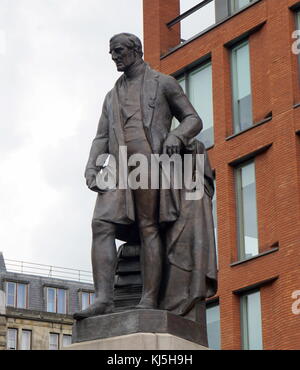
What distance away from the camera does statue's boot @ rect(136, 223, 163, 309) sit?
44.4 feet

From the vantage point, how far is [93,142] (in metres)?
14.7

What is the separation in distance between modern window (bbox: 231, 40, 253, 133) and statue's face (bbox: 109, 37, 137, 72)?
2528 centimetres

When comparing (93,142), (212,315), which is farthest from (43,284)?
(93,142)

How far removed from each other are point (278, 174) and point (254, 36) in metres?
5.28

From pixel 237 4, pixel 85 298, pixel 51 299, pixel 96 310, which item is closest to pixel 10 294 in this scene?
pixel 51 299

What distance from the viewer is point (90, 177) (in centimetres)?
1420

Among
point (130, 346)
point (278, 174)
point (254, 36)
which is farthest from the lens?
point (254, 36)

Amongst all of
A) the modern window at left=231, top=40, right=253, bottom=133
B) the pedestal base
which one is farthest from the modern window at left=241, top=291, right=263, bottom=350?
the pedestal base

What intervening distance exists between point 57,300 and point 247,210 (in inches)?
2123

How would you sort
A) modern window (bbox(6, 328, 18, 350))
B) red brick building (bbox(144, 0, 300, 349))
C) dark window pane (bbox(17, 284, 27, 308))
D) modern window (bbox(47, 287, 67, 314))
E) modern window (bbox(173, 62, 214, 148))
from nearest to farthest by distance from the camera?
red brick building (bbox(144, 0, 300, 349)) → modern window (bbox(173, 62, 214, 148)) → modern window (bbox(6, 328, 18, 350)) → dark window pane (bbox(17, 284, 27, 308)) → modern window (bbox(47, 287, 67, 314))

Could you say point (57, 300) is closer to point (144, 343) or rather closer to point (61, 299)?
point (61, 299)

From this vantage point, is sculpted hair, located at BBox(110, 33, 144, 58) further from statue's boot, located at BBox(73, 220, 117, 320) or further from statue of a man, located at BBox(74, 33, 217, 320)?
statue's boot, located at BBox(73, 220, 117, 320)

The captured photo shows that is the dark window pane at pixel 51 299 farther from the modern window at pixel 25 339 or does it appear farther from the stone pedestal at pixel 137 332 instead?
the stone pedestal at pixel 137 332

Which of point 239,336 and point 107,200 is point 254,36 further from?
point 107,200
